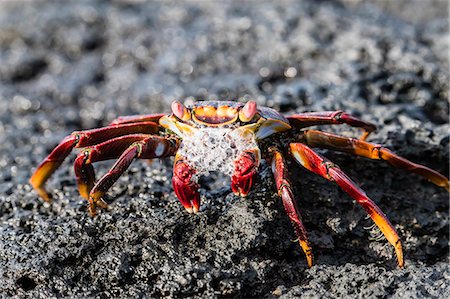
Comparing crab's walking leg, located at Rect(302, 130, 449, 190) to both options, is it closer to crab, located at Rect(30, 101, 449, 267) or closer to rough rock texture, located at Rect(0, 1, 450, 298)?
crab, located at Rect(30, 101, 449, 267)

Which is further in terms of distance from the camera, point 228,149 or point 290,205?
point 228,149

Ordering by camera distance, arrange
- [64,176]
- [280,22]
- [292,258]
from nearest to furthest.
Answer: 1. [292,258]
2. [64,176]
3. [280,22]

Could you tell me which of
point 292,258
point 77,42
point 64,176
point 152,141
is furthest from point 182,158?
point 77,42

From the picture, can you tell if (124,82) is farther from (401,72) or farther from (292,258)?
(292,258)

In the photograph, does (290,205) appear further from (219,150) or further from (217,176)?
(217,176)

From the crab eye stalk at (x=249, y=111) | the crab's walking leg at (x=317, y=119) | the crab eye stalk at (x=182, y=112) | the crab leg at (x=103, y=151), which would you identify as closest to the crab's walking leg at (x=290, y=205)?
the crab eye stalk at (x=249, y=111)

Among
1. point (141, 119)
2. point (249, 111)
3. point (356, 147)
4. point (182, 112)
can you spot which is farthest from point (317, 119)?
point (141, 119)

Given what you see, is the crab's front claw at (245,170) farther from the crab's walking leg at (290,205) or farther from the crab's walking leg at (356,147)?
the crab's walking leg at (356,147)
